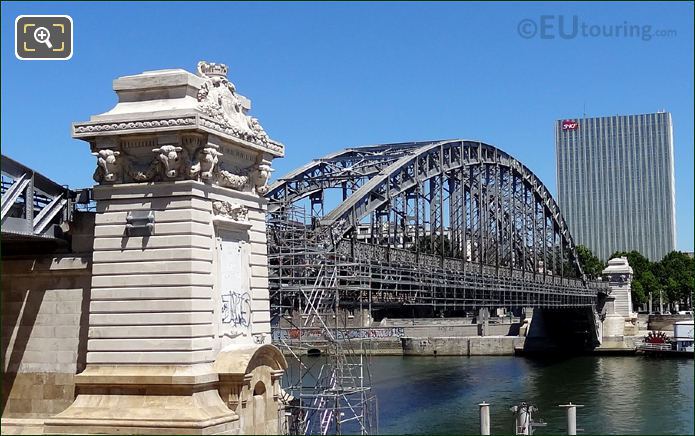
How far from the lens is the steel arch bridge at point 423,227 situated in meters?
44.4

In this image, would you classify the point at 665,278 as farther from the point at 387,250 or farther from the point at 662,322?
the point at 387,250

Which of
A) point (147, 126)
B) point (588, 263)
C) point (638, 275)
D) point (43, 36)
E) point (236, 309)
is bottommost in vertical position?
point (236, 309)

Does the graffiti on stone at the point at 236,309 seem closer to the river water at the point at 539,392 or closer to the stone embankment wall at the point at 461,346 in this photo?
the river water at the point at 539,392

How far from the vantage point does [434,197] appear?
70688mm

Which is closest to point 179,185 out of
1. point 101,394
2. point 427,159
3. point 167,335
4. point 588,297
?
point 167,335

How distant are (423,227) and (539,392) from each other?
13496 mm

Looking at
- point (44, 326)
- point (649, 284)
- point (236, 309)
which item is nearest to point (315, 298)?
point (236, 309)

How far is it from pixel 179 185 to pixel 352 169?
4014 cm

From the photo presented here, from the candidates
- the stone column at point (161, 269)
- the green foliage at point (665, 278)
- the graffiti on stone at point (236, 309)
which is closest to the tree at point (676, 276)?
the green foliage at point (665, 278)

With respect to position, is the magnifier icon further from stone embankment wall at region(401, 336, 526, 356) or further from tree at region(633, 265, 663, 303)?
tree at region(633, 265, 663, 303)

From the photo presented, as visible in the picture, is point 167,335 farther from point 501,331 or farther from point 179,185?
point 501,331

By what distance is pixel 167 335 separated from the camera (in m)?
23.6

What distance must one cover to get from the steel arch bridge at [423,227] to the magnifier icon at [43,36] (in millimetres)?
16610

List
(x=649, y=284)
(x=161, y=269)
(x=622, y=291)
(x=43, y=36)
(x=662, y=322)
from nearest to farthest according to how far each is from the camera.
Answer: (x=43, y=36) < (x=161, y=269) < (x=622, y=291) < (x=662, y=322) < (x=649, y=284)
